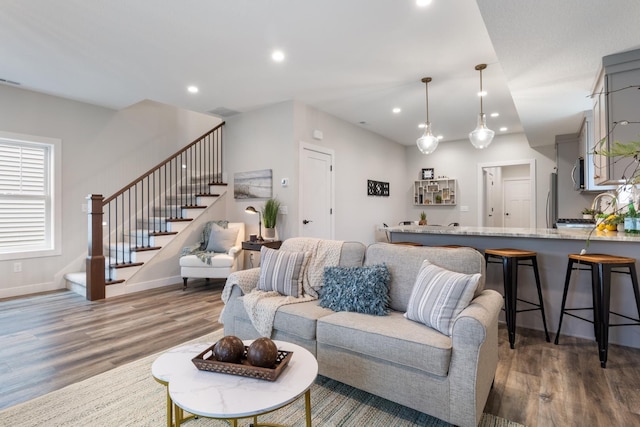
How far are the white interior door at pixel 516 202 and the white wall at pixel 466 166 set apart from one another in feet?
7.00

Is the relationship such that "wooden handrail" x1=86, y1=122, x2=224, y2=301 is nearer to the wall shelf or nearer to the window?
the window

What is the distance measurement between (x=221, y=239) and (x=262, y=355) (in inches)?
145

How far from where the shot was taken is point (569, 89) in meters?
3.54

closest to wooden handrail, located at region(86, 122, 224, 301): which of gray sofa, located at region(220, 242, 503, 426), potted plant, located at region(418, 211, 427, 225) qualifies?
gray sofa, located at region(220, 242, 503, 426)

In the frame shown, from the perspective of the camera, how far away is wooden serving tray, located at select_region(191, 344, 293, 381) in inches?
54.7

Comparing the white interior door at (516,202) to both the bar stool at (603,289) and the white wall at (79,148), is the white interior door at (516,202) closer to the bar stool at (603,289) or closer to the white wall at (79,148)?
the bar stool at (603,289)

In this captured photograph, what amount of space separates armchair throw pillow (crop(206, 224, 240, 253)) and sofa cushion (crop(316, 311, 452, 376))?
312cm

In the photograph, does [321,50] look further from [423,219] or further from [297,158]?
[423,219]

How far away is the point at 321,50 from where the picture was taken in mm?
3314

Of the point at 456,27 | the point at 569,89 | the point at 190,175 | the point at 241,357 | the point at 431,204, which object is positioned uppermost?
the point at 456,27

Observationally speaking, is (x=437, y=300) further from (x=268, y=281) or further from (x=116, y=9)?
(x=116, y=9)

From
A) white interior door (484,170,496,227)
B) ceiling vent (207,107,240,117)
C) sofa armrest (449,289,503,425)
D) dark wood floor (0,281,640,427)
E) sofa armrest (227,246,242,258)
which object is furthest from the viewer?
white interior door (484,170,496,227)

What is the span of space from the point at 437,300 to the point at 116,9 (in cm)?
326

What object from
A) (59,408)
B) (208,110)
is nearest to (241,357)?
(59,408)
